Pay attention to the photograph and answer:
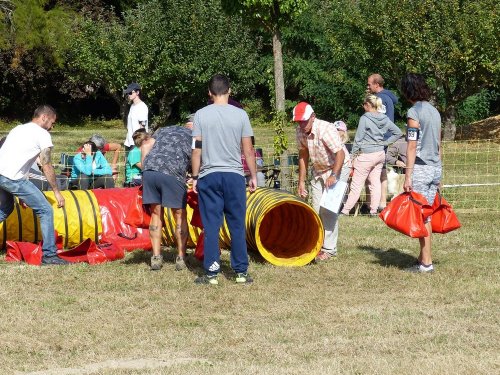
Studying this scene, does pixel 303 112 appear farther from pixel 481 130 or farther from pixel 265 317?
pixel 481 130

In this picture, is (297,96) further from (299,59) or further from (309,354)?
(309,354)

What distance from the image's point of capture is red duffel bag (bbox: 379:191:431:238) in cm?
848

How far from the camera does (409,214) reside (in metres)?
8.52

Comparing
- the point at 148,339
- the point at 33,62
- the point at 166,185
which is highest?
the point at 33,62

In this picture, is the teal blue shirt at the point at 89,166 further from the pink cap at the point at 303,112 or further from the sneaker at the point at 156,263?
the pink cap at the point at 303,112

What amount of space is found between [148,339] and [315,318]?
1.28m

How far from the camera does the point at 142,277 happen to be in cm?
863

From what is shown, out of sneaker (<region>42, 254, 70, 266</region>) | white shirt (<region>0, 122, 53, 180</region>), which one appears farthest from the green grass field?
white shirt (<region>0, 122, 53, 180</region>)

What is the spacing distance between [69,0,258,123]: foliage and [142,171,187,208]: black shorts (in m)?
22.0

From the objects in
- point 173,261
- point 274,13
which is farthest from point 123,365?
point 274,13

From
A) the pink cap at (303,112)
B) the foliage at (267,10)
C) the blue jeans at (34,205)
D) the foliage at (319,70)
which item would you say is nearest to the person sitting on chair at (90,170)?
the foliage at (267,10)

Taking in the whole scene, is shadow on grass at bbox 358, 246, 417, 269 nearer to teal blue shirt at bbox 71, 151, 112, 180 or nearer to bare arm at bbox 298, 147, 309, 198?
bare arm at bbox 298, 147, 309, 198

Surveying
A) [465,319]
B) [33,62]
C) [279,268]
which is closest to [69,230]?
[279,268]

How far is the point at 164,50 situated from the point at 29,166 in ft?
74.1
